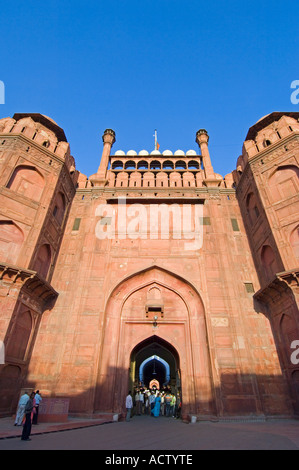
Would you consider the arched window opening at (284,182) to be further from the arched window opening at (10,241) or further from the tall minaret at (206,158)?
the arched window opening at (10,241)

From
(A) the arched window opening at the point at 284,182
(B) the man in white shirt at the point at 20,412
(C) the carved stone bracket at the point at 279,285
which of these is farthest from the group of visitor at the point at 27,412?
(A) the arched window opening at the point at 284,182

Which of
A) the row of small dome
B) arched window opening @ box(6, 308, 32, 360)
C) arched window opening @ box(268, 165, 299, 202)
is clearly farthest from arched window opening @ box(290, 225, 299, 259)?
arched window opening @ box(6, 308, 32, 360)

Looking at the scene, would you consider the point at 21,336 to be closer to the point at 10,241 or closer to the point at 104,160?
the point at 10,241

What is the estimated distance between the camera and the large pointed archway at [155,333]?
1159 centimetres

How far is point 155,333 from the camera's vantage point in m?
13.2

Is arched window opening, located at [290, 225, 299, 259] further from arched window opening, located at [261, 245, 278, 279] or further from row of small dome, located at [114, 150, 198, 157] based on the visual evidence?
row of small dome, located at [114, 150, 198, 157]

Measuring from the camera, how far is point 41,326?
12797 mm

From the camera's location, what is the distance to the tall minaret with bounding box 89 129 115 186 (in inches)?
710

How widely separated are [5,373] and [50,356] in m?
2.14

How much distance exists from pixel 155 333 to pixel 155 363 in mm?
20119

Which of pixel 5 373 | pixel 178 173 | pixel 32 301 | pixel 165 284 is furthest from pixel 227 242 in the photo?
pixel 5 373

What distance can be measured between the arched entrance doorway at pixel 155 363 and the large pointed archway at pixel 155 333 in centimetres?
28

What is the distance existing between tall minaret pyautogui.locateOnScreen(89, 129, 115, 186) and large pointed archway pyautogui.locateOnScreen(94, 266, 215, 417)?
7662 millimetres

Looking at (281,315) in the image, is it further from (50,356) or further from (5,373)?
(5,373)
